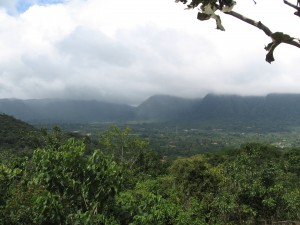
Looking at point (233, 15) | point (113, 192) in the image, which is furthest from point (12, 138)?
point (233, 15)

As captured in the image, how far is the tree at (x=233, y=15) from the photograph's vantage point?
1665mm

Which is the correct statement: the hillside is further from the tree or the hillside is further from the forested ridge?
the tree

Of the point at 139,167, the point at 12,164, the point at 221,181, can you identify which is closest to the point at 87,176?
the point at 12,164

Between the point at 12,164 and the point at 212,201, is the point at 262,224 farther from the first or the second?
the point at 12,164

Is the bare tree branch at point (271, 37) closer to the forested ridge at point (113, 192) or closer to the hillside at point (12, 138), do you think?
the forested ridge at point (113, 192)

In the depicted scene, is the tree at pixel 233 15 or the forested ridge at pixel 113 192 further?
the forested ridge at pixel 113 192

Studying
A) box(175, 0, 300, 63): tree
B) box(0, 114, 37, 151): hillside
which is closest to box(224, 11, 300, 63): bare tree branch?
box(175, 0, 300, 63): tree

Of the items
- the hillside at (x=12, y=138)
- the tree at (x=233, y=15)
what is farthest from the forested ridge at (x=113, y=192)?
the hillside at (x=12, y=138)

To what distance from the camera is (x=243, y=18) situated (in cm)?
175

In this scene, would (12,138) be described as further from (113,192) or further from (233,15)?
(233,15)

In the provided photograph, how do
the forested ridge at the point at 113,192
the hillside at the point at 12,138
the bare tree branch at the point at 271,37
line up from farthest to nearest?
the hillside at the point at 12,138
the forested ridge at the point at 113,192
the bare tree branch at the point at 271,37

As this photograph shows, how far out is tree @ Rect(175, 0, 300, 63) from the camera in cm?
167

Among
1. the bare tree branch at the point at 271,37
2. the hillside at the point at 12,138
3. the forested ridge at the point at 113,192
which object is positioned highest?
the bare tree branch at the point at 271,37

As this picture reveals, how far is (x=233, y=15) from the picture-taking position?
1.80m
